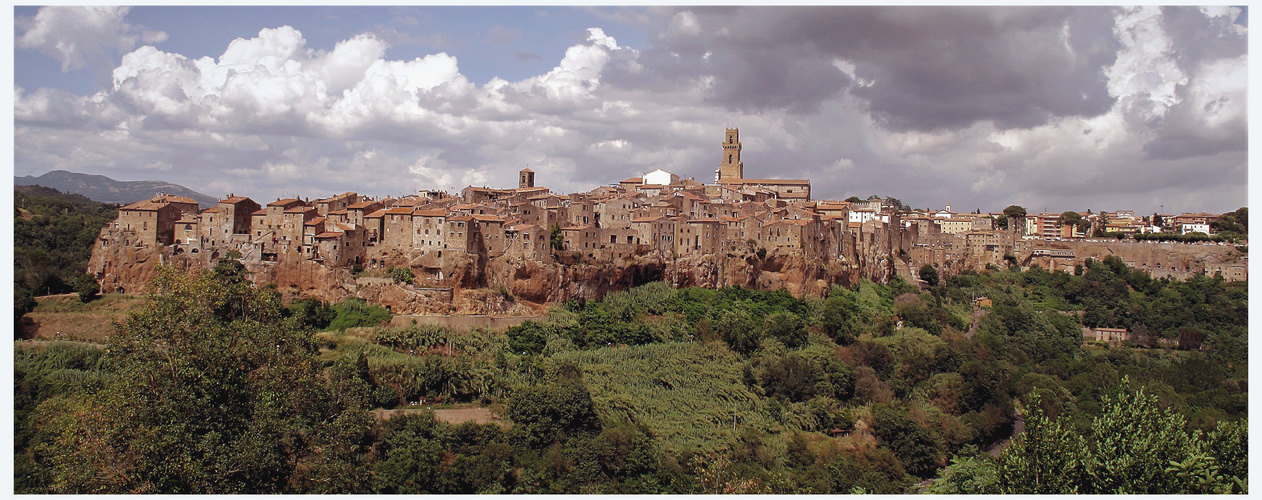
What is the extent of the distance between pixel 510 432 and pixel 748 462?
7515 mm

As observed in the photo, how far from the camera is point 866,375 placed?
34469mm

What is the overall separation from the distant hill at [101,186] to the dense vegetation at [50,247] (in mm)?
39487

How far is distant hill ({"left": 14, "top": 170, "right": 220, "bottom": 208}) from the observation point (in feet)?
320

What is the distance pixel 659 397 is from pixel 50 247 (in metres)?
35.6

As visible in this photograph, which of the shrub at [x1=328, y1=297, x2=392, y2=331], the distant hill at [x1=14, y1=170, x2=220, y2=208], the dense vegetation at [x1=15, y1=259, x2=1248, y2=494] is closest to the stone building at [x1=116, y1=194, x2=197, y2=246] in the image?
the dense vegetation at [x1=15, y1=259, x2=1248, y2=494]

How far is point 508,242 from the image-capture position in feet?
114

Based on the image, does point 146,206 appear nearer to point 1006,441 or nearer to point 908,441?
point 908,441

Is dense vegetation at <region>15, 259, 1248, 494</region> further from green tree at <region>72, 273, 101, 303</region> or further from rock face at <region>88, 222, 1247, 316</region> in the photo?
green tree at <region>72, 273, 101, 303</region>

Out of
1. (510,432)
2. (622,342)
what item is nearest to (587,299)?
(622,342)

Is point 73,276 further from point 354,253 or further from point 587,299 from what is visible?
point 587,299

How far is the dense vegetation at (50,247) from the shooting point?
3209 cm

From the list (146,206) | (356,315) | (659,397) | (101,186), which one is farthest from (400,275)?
(101,186)

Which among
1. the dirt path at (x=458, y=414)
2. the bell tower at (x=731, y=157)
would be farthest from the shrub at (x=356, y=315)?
the bell tower at (x=731, y=157)

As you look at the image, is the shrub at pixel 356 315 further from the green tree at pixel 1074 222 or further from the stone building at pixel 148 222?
the green tree at pixel 1074 222
